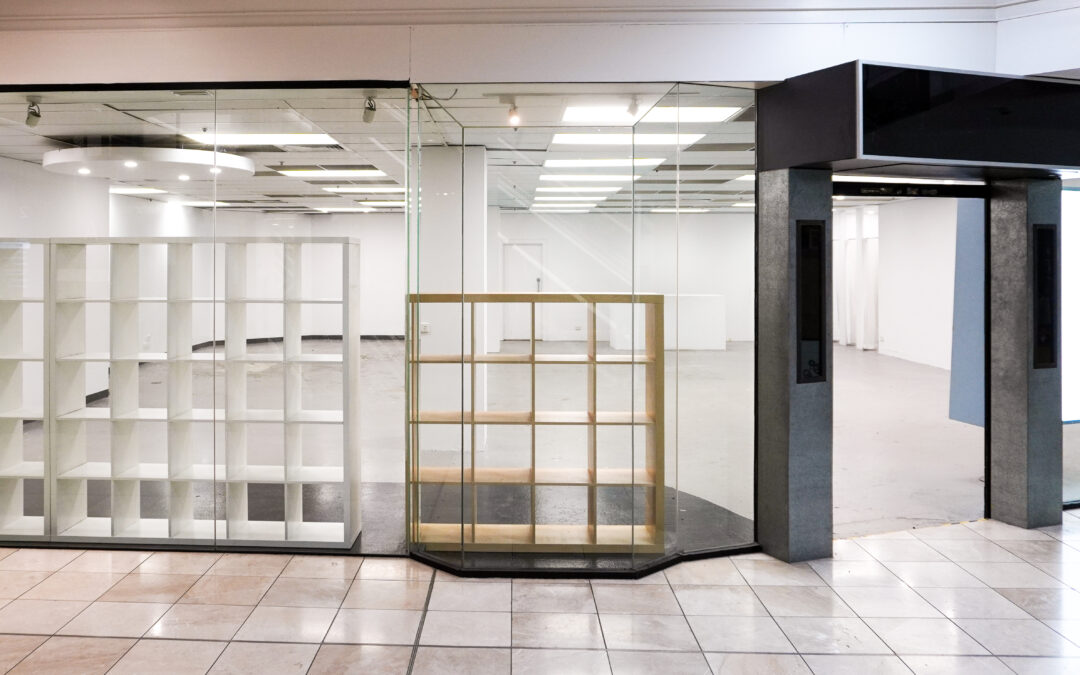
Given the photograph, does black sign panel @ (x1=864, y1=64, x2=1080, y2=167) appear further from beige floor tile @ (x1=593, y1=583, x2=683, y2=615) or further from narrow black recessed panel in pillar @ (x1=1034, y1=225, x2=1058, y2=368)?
beige floor tile @ (x1=593, y1=583, x2=683, y2=615)

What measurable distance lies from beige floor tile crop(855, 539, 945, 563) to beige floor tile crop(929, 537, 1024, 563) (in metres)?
0.08

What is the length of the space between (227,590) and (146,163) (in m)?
2.67

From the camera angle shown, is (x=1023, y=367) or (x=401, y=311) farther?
(x=1023, y=367)

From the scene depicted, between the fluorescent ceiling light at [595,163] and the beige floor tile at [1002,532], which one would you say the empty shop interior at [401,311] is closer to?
the fluorescent ceiling light at [595,163]

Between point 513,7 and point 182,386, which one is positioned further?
point 182,386

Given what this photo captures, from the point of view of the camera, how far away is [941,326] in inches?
352

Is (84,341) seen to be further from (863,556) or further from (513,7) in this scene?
(863,556)

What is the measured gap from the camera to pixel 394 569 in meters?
4.21

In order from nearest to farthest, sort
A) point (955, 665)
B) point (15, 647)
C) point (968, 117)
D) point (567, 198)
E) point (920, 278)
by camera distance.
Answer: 1. point (955, 665)
2. point (15, 647)
3. point (968, 117)
4. point (567, 198)
5. point (920, 278)

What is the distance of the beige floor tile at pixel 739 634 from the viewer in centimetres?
330

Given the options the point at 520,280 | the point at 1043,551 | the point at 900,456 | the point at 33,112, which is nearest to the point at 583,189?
the point at 520,280

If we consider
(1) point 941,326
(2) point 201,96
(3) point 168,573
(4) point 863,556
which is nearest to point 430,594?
(3) point 168,573

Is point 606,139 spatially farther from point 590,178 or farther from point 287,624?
point 287,624

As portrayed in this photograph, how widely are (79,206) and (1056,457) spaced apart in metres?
6.65
